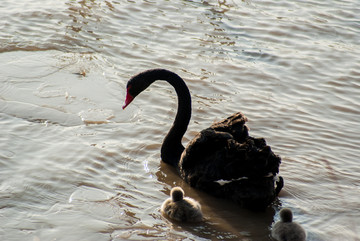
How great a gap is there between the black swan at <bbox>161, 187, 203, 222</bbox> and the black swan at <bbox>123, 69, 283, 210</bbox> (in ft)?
1.27

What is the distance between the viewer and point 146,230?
4668 millimetres

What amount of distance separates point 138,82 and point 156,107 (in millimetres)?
1356

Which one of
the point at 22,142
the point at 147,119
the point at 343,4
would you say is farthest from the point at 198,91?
the point at 343,4

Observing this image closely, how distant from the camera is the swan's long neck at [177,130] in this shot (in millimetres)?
5953

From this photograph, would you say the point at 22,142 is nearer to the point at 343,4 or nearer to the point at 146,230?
the point at 146,230

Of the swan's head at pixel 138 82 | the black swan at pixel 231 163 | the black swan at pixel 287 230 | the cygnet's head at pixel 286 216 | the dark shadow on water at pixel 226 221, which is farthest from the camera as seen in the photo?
the swan's head at pixel 138 82

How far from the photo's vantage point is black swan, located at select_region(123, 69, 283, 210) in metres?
4.90

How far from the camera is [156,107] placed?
7.22m

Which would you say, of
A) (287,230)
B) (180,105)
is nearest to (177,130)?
(180,105)

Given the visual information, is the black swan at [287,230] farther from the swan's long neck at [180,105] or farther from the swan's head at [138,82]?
the swan's head at [138,82]

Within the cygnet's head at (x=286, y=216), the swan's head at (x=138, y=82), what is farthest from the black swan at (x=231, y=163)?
the cygnet's head at (x=286, y=216)

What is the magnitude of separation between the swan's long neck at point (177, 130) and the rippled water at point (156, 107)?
0.14 meters

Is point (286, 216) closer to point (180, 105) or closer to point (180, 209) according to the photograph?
point (180, 209)

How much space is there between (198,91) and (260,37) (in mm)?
2722
